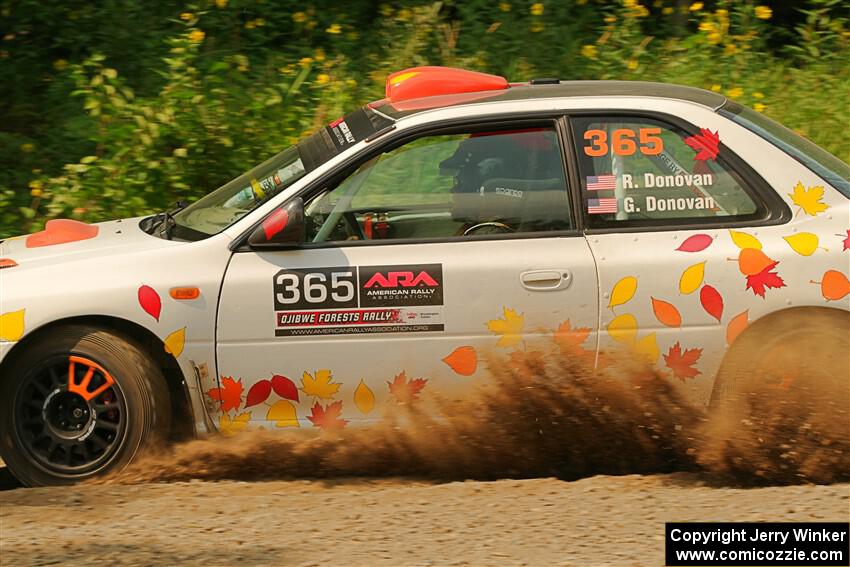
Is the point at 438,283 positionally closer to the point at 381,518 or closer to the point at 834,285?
the point at 381,518

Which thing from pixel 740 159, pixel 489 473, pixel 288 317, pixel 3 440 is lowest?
pixel 489 473

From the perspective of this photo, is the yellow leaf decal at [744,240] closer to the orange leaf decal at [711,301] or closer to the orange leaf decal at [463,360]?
the orange leaf decal at [711,301]

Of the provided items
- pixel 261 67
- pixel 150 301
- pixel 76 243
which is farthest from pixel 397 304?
pixel 261 67

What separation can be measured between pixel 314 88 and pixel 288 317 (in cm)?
446

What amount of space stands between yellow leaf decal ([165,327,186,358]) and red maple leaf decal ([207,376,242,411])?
21 cm

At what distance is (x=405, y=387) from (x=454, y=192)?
855 mm

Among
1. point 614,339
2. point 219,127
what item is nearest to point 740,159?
point 614,339

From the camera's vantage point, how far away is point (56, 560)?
4.03m

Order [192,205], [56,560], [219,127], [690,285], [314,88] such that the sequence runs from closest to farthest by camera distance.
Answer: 1. [56,560]
2. [690,285]
3. [192,205]
4. [219,127]
5. [314,88]

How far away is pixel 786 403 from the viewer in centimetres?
502

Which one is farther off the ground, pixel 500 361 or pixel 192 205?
pixel 192 205

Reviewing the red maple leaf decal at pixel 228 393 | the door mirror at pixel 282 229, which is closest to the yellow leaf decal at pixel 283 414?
the red maple leaf decal at pixel 228 393

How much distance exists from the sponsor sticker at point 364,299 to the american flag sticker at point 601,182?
2.38 feet

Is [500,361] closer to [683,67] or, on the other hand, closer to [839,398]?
[839,398]
